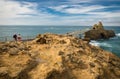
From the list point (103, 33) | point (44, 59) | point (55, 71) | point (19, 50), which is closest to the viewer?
point (55, 71)

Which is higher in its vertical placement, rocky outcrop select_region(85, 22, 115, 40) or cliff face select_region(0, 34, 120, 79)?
cliff face select_region(0, 34, 120, 79)

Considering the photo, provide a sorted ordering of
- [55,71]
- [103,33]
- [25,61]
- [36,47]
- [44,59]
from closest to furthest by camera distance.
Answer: [55,71] → [25,61] → [44,59] → [36,47] → [103,33]

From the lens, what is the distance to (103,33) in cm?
8438

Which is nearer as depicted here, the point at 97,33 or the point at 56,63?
the point at 56,63

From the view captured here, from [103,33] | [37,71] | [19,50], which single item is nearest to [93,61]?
[37,71]

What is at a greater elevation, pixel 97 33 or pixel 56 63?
pixel 56 63

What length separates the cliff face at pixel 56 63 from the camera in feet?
31.4

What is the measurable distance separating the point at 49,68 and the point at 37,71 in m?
0.56

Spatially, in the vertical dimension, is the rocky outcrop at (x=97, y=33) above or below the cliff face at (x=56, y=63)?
below

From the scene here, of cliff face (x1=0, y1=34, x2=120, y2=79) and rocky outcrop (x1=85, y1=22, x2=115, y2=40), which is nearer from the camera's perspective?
cliff face (x1=0, y1=34, x2=120, y2=79)

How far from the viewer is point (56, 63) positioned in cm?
1020

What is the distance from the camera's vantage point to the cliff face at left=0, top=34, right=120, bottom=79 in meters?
9.59

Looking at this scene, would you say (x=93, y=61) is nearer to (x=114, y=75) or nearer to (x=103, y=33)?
(x=114, y=75)

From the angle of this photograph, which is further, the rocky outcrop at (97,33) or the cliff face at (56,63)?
the rocky outcrop at (97,33)
